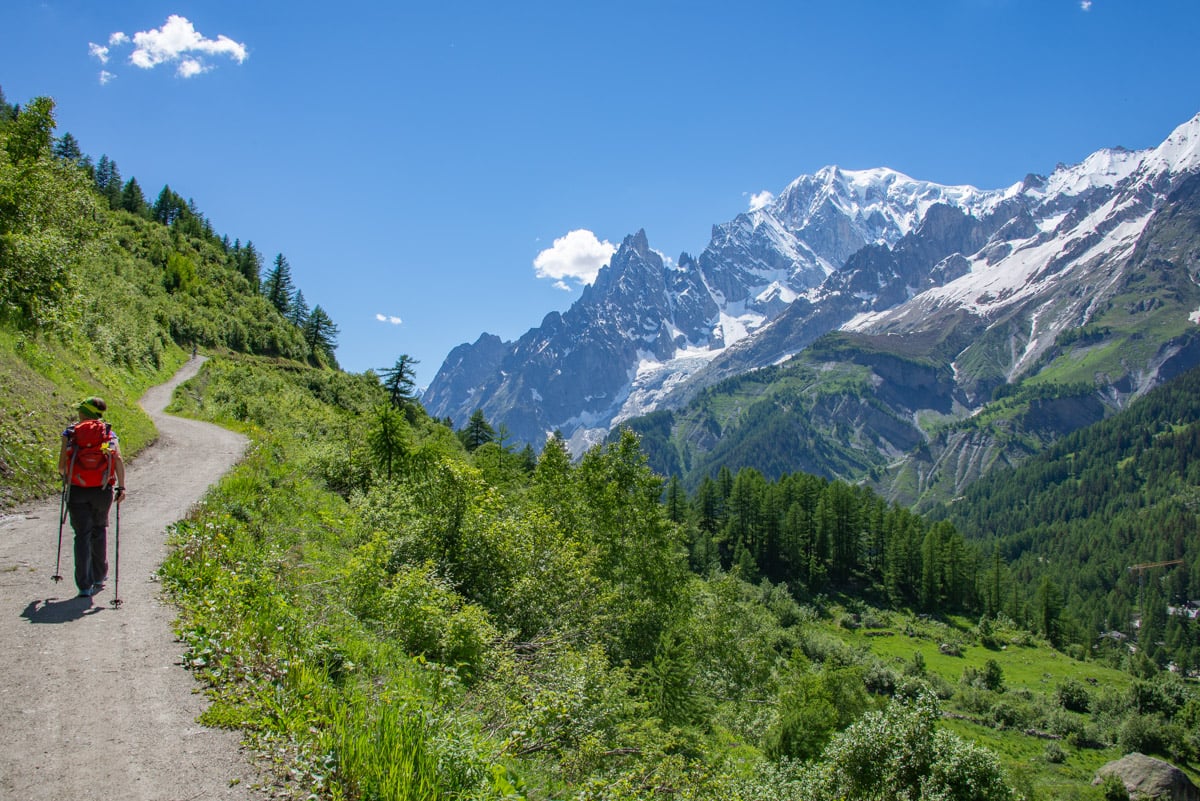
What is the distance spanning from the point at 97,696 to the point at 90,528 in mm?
4133

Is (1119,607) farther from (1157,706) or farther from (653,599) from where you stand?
(653,599)

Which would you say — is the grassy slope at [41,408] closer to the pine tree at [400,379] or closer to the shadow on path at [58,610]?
the shadow on path at [58,610]

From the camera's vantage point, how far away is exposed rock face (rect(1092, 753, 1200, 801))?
4156cm

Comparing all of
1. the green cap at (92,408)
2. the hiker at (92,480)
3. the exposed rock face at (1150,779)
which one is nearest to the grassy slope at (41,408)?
the green cap at (92,408)

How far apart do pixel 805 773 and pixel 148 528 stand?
953 inches

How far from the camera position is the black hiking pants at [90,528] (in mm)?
10242

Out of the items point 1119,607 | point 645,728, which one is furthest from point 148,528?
point 1119,607

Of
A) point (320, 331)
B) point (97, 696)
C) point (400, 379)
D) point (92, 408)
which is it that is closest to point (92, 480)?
point (92, 408)

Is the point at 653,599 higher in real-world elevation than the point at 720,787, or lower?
higher

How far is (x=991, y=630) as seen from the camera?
9700cm

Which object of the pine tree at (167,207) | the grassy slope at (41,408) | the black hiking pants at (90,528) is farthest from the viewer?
the pine tree at (167,207)

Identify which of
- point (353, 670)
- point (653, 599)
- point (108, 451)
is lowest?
point (653, 599)

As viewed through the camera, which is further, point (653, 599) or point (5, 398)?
point (653, 599)

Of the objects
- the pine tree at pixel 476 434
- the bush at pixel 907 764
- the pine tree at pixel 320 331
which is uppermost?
the pine tree at pixel 320 331
